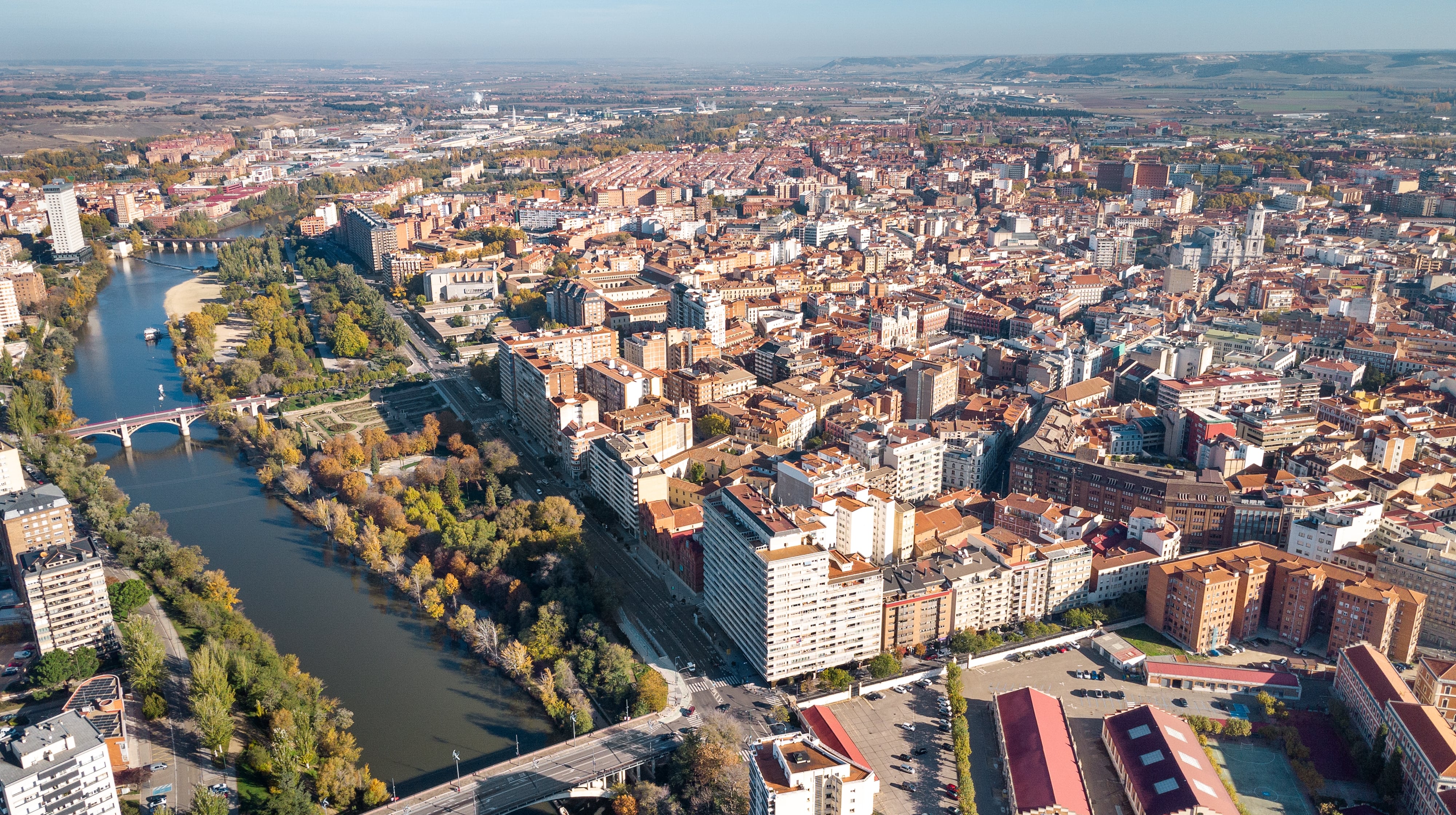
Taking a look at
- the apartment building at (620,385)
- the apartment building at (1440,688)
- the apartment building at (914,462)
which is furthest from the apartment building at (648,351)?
the apartment building at (1440,688)

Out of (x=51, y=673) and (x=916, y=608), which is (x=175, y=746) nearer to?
(x=51, y=673)

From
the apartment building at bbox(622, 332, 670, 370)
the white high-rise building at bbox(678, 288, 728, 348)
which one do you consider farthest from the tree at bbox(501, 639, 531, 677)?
the white high-rise building at bbox(678, 288, 728, 348)

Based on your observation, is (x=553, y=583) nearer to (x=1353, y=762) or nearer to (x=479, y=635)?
(x=479, y=635)

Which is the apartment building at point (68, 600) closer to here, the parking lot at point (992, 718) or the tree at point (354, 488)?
the tree at point (354, 488)

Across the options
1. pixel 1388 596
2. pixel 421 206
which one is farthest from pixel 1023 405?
pixel 421 206

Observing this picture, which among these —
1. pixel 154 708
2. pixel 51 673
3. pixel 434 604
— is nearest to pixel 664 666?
pixel 434 604

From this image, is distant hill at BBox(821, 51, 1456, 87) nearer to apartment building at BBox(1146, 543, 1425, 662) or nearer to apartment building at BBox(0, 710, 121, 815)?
apartment building at BBox(1146, 543, 1425, 662)
